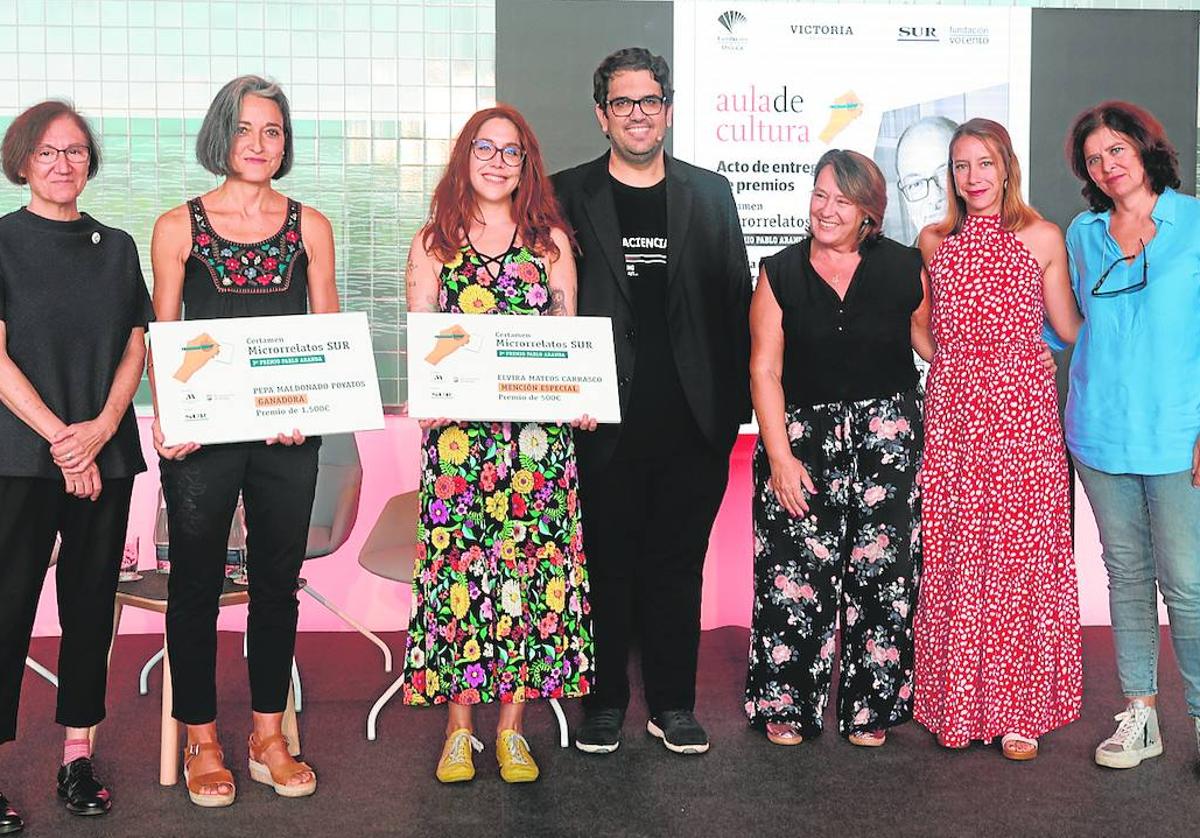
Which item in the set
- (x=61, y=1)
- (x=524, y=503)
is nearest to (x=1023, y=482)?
(x=524, y=503)

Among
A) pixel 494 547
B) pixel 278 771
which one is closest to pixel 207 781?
pixel 278 771

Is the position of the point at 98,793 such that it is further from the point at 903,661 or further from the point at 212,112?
the point at 903,661

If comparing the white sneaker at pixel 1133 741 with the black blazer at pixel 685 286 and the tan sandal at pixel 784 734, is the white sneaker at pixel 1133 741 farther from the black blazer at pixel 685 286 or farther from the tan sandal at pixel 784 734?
the black blazer at pixel 685 286

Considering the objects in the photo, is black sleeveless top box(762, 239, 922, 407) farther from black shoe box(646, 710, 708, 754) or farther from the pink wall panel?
the pink wall panel

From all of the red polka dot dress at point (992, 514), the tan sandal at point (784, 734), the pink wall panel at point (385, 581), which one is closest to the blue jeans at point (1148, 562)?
the red polka dot dress at point (992, 514)

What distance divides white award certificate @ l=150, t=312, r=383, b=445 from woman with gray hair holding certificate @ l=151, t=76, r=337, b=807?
5cm

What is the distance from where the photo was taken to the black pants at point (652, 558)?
3.19 meters

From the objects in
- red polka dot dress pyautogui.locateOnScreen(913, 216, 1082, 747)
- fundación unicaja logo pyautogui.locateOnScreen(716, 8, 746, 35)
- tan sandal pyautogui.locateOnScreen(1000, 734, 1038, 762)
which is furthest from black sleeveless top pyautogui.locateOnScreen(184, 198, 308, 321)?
fundación unicaja logo pyautogui.locateOnScreen(716, 8, 746, 35)

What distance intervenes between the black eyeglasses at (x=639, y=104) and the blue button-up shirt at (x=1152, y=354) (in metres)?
1.24

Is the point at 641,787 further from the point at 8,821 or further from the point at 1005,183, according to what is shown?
the point at 1005,183

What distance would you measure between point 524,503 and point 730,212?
3.24 ft

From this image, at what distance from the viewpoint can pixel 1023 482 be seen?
3125 millimetres

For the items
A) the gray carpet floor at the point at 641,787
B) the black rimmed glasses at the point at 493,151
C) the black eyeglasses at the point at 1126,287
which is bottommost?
the gray carpet floor at the point at 641,787

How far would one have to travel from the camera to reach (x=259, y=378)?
9.15 ft
